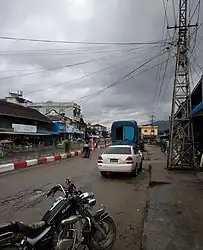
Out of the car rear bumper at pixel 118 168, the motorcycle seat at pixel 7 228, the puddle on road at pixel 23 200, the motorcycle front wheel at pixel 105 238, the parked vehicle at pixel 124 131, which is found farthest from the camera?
the parked vehicle at pixel 124 131

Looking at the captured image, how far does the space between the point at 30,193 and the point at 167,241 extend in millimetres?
6379

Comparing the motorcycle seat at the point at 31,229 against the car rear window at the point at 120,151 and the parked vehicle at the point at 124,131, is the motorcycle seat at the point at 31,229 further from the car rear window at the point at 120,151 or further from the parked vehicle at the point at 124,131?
the parked vehicle at the point at 124,131

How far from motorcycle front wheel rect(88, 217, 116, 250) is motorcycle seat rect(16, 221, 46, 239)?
1.11 metres

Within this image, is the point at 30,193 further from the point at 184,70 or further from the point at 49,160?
the point at 49,160

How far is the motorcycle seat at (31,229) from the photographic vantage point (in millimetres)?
3922

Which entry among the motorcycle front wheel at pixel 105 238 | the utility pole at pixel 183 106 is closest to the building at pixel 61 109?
the utility pole at pixel 183 106

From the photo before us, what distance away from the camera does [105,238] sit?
5387mm

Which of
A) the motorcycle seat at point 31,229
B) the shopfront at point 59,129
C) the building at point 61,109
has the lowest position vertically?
the motorcycle seat at point 31,229

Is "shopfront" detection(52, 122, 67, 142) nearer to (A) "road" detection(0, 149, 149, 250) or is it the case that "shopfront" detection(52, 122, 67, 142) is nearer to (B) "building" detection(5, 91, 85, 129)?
(B) "building" detection(5, 91, 85, 129)

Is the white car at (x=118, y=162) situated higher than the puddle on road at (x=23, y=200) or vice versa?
the white car at (x=118, y=162)

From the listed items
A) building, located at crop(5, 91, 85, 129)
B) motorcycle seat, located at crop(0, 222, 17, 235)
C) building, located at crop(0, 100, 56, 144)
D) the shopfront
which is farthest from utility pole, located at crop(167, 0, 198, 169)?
building, located at crop(5, 91, 85, 129)

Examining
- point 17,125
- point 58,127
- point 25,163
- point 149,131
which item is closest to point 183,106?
point 25,163

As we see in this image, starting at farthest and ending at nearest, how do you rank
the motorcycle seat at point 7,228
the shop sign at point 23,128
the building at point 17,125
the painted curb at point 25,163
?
the shop sign at point 23,128 < the building at point 17,125 < the painted curb at point 25,163 < the motorcycle seat at point 7,228

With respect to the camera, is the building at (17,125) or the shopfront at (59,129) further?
the shopfront at (59,129)
